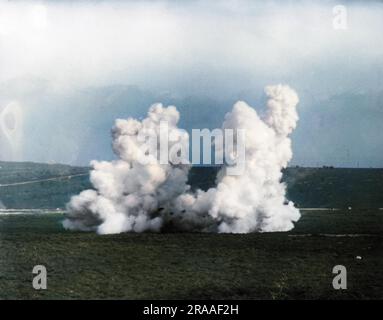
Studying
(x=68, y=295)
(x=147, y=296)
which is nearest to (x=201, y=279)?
(x=147, y=296)

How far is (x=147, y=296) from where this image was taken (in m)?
46.1

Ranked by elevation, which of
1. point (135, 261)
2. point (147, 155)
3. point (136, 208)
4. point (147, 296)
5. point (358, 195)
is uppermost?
point (358, 195)

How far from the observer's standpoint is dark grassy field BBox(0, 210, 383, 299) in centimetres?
4781

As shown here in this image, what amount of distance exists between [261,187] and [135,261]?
24.0m

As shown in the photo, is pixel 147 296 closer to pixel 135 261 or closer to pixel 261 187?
pixel 135 261

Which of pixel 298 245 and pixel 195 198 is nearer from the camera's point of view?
pixel 298 245

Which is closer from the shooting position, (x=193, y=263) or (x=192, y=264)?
(x=192, y=264)

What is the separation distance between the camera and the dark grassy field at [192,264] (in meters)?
47.8

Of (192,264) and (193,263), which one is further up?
(193,263)

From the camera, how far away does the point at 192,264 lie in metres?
58.3

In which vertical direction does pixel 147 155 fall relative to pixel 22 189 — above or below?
below

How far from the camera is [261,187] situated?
257 feet

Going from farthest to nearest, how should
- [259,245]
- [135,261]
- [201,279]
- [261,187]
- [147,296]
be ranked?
[261,187] → [259,245] → [135,261] → [201,279] → [147,296]

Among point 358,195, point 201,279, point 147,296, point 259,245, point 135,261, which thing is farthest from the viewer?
point 358,195
